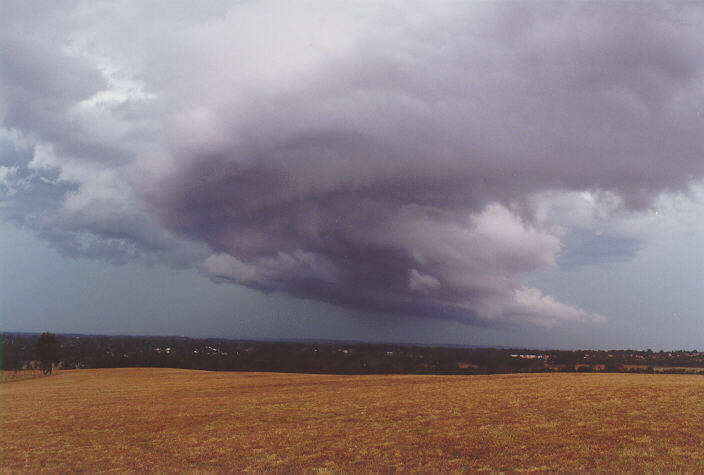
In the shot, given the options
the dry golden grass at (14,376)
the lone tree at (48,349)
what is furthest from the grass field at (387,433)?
the lone tree at (48,349)

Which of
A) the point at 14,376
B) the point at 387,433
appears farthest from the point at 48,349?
the point at 387,433

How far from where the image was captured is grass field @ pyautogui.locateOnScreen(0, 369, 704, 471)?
1655 centimetres

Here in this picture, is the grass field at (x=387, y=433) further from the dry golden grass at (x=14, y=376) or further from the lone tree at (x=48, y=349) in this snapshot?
the lone tree at (x=48, y=349)

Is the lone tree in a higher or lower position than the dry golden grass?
higher

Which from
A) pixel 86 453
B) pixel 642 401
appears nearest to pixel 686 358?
pixel 642 401

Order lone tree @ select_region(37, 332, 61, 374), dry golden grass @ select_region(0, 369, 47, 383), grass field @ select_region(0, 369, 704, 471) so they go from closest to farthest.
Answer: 1. grass field @ select_region(0, 369, 704, 471)
2. dry golden grass @ select_region(0, 369, 47, 383)
3. lone tree @ select_region(37, 332, 61, 374)

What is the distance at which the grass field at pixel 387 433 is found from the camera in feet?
54.3

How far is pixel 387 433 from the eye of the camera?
21.2m

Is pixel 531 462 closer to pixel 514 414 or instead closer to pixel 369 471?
pixel 369 471

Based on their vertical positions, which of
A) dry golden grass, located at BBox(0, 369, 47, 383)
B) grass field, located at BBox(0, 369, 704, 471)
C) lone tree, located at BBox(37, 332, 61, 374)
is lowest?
dry golden grass, located at BBox(0, 369, 47, 383)

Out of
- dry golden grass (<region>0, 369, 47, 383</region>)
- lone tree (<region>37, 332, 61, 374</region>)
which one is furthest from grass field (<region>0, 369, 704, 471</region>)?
lone tree (<region>37, 332, 61, 374</region>)

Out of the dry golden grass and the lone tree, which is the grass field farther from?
the lone tree

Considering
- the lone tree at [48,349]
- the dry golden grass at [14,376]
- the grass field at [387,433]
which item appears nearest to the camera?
the grass field at [387,433]

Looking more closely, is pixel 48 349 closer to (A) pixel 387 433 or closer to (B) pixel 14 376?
(B) pixel 14 376
